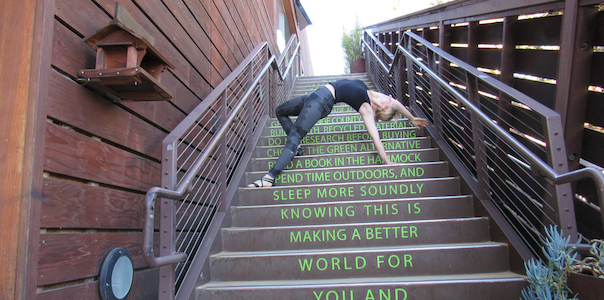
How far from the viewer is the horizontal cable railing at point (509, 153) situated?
1.74 meters

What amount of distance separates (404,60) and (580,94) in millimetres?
3054

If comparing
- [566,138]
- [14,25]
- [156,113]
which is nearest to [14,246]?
[14,25]

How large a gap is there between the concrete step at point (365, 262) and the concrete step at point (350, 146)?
153cm

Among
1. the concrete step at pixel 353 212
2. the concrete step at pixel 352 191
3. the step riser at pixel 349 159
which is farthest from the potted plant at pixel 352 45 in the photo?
the concrete step at pixel 353 212

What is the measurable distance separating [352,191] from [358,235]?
1.88ft

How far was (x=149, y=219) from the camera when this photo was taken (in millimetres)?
1536

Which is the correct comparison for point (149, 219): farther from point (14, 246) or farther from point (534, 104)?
point (534, 104)

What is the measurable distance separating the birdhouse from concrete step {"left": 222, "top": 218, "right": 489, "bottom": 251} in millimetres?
1277

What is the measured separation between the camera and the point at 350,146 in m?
3.78

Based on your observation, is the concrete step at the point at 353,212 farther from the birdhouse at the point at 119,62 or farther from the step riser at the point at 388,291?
the birdhouse at the point at 119,62

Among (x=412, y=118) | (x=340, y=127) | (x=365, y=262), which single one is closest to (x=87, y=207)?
(x=365, y=262)

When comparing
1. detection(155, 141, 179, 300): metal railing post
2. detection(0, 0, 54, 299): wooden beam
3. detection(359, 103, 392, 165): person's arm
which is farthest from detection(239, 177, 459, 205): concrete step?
detection(0, 0, 54, 299): wooden beam

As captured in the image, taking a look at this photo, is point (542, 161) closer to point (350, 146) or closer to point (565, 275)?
point (565, 275)

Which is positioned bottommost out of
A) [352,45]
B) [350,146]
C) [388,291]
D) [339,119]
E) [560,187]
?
[388,291]
